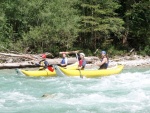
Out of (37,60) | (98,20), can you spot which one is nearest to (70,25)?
(98,20)

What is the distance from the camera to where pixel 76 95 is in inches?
450

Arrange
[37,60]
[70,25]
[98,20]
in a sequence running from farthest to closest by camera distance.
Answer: [98,20]
[70,25]
[37,60]

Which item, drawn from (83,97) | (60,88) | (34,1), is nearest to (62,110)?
(83,97)

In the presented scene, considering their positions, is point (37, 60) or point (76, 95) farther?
point (37, 60)

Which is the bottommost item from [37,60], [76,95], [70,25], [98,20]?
[76,95]

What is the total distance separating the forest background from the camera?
88.1 ft

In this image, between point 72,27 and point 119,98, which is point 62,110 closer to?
point 119,98

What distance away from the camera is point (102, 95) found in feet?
37.2

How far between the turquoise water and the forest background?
11.1 metres

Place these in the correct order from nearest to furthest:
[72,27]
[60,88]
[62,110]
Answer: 1. [62,110]
2. [60,88]
3. [72,27]

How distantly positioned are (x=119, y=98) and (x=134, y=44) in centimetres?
2049

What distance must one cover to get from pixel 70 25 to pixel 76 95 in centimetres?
1563

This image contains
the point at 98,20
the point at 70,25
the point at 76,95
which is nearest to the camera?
the point at 76,95

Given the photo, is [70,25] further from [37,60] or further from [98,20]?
[37,60]
